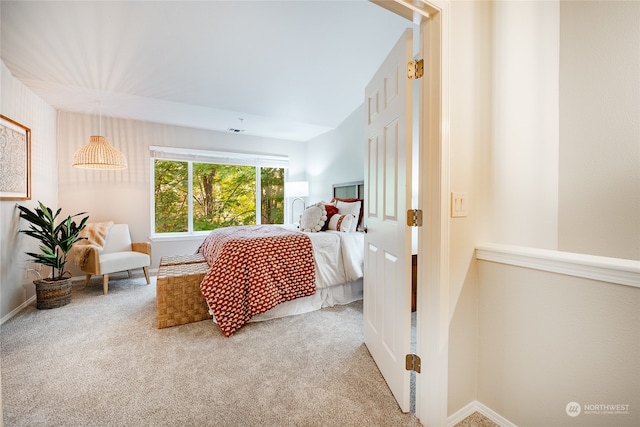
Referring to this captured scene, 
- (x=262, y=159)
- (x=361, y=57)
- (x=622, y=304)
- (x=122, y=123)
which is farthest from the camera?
(x=262, y=159)

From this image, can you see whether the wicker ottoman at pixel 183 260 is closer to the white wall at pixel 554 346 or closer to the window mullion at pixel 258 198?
the window mullion at pixel 258 198

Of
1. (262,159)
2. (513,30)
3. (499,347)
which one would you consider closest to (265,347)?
(499,347)

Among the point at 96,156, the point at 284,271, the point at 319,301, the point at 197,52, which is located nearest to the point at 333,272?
the point at 319,301

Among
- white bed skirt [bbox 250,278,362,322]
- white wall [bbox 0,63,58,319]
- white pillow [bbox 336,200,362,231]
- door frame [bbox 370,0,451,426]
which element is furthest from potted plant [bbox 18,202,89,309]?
door frame [bbox 370,0,451,426]

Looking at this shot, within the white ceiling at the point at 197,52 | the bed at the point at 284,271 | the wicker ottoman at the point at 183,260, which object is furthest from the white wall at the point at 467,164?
the wicker ottoman at the point at 183,260

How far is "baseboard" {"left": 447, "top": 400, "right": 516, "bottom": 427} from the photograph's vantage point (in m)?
1.29

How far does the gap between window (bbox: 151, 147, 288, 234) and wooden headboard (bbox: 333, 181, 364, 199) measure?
60.2 inches

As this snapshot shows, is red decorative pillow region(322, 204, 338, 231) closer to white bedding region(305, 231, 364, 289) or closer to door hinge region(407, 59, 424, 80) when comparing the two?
white bedding region(305, 231, 364, 289)

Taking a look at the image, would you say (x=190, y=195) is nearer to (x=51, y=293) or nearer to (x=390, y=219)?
(x=51, y=293)

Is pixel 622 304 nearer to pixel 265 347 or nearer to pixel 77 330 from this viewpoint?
pixel 265 347

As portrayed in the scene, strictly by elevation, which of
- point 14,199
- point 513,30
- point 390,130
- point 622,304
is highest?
point 513,30

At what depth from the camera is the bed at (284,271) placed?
7.35 feet

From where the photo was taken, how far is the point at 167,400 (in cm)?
147

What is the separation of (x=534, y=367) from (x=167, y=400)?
74.2 inches
